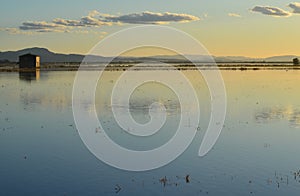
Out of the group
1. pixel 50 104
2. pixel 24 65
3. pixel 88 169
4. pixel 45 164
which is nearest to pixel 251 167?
pixel 88 169

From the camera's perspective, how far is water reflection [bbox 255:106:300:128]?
27.2 m

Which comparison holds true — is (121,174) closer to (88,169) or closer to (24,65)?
(88,169)

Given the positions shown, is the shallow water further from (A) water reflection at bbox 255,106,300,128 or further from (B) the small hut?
(B) the small hut

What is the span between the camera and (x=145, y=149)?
19859 mm

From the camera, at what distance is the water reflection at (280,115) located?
2725cm

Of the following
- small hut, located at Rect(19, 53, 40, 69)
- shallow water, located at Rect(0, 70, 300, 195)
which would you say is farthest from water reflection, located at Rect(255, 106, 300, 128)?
small hut, located at Rect(19, 53, 40, 69)

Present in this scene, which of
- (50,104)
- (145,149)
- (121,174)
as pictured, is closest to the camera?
(121,174)

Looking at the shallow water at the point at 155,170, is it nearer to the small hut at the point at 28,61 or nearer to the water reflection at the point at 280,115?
the water reflection at the point at 280,115

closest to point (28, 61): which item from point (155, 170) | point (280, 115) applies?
point (280, 115)

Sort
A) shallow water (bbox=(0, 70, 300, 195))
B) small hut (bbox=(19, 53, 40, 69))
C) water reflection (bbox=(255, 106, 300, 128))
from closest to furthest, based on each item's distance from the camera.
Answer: shallow water (bbox=(0, 70, 300, 195)) < water reflection (bbox=(255, 106, 300, 128)) < small hut (bbox=(19, 53, 40, 69))

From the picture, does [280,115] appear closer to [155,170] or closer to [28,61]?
[155,170]

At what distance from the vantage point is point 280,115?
97.5 feet

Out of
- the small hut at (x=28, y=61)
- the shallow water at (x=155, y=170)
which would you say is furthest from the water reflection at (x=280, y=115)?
the small hut at (x=28, y=61)

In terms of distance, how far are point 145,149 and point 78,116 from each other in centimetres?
1038
